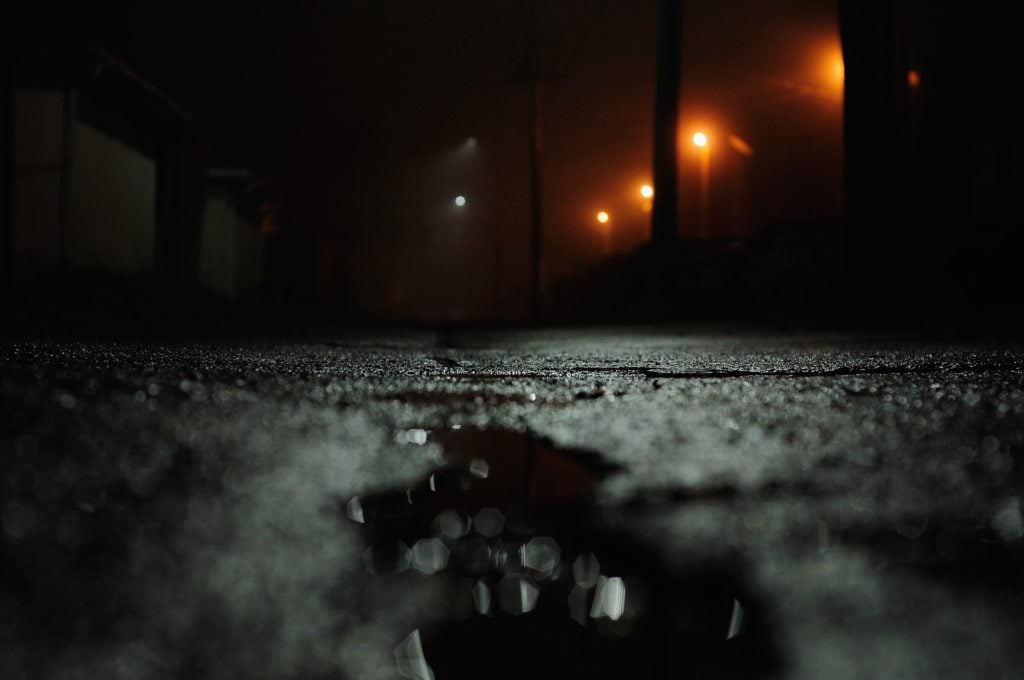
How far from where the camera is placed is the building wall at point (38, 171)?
8.75 metres

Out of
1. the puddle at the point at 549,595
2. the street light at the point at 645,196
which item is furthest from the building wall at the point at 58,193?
the street light at the point at 645,196

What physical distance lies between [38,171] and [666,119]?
30.2 ft

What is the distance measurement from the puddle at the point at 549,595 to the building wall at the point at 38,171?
10.0 m

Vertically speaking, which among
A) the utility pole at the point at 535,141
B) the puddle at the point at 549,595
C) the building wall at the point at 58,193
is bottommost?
the puddle at the point at 549,595

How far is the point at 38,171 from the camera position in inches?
351

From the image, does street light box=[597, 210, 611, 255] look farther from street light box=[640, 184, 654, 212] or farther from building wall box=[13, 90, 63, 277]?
building wall box=[13, 90, 63, 277]

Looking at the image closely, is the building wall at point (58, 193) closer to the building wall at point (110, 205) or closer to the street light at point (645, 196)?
the building wall at point (110, 205)

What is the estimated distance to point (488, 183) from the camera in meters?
30.8

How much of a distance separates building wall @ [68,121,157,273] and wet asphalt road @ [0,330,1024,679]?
9.25 m

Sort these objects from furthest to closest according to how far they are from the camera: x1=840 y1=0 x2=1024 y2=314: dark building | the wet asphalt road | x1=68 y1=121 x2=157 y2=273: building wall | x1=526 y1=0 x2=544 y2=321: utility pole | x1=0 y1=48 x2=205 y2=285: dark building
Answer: x1=526 y1=0 x2=544 y2=321: utility pole, x1=68 y1=121 x2=157 y2=273: building wall, x1=0 y1=48 x2=205 y2=285: dark building, x1=840 y1=0 x2=1024 y2=314: dark building, the wet asphalt road

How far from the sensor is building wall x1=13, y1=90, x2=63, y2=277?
28.7 ft

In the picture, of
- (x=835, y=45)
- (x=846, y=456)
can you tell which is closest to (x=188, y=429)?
(x=846, y=456)

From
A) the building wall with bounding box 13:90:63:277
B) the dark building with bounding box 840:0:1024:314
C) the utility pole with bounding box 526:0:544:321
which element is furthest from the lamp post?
the building wall with bounding box 13:90:63:277

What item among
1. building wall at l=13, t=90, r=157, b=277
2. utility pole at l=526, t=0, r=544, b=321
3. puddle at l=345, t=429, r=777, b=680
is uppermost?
utility pole at l=526, t=0, r=544, b=321
